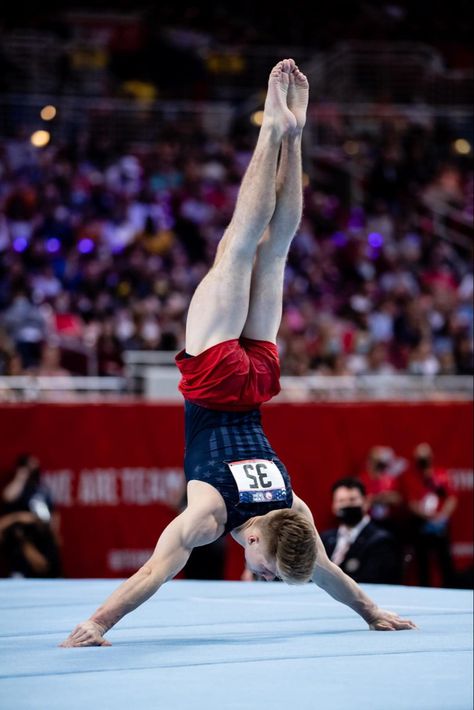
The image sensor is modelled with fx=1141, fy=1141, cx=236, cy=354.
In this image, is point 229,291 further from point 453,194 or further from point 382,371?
point 453,194

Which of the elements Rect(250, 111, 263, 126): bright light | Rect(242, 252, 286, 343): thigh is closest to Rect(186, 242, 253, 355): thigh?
Rect(242, 252, 286, 343): thigh

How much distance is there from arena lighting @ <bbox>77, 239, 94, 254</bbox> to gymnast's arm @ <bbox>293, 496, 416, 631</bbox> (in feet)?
33.8

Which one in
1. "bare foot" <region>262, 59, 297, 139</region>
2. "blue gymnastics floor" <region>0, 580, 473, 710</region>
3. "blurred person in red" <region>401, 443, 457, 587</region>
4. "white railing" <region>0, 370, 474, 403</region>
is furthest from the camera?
"white railing" <region>0, 370, 474, 403</region>

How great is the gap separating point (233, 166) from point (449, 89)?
5.29 metres

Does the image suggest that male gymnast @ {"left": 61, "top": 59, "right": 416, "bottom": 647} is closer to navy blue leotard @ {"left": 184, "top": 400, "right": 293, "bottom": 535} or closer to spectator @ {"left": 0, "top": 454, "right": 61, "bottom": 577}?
navy blue leotard @ {"left": 184, "top": 400, "right": 293, "bottom": 535}

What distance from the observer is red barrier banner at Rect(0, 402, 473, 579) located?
10297mm

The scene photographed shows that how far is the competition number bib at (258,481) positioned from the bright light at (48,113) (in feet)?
44.0

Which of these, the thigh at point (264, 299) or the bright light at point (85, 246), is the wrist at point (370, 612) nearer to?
the thigh at point (264, 299)

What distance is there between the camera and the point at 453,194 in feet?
62.4

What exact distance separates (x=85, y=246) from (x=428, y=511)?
635 cm

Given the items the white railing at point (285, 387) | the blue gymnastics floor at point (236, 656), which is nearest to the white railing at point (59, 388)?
the white railing at point (285, 387)

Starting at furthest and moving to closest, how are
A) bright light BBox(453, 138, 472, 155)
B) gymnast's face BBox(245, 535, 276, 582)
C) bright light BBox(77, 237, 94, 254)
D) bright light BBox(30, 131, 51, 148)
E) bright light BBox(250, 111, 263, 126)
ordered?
bright light BBox(453, 138, 472, 155) < bright light BBox(250, 111, 263, 126) < bright light BBox(30, 131, 51, 148) < bright light BBox(77, 237, 94, 254) < gymnast's face BBox(245, 535, 276, 582)

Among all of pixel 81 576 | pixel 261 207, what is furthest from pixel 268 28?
pixel 261 207

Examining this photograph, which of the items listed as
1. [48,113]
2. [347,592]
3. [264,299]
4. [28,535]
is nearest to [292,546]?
[347,592]
